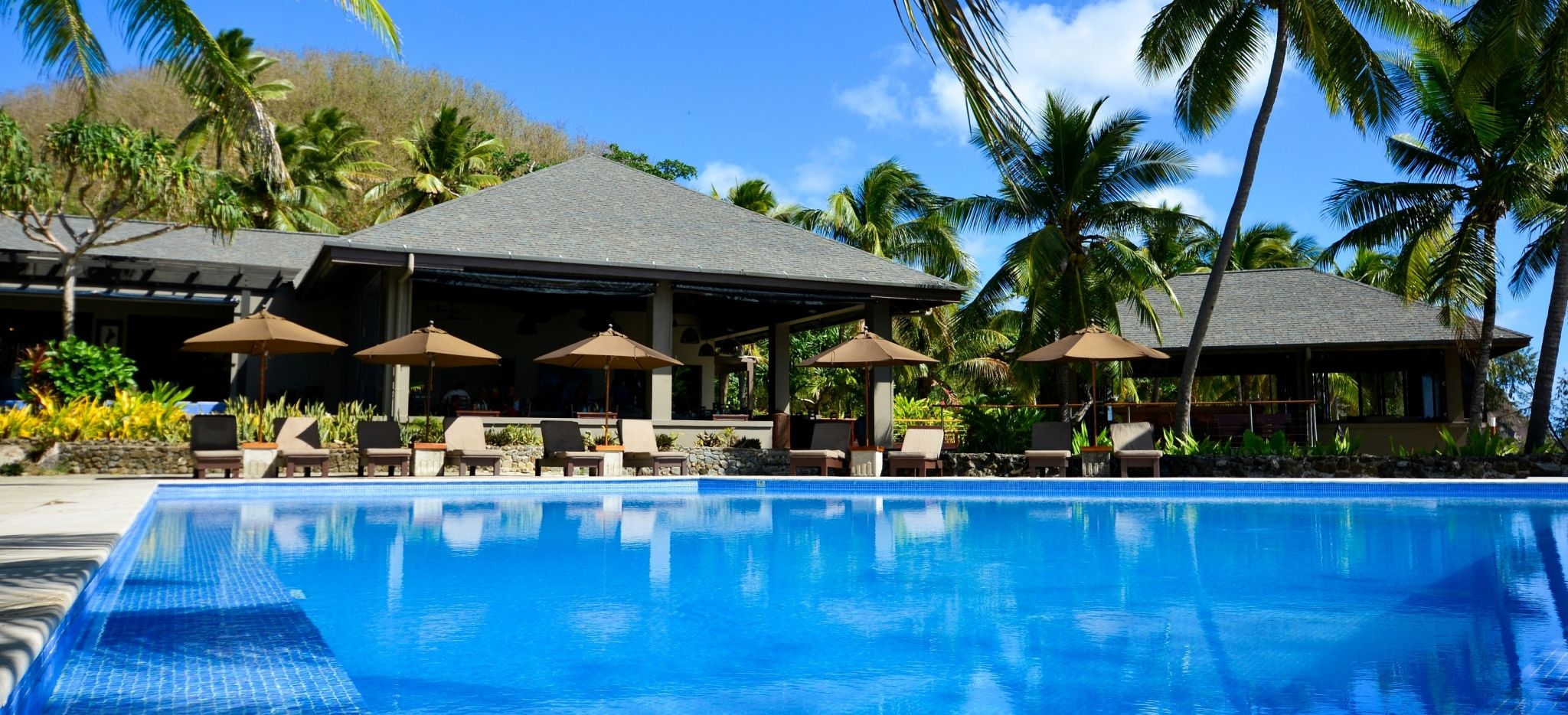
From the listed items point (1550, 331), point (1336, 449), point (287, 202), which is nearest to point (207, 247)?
point (287, 202)

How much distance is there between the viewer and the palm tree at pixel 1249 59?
17.2m

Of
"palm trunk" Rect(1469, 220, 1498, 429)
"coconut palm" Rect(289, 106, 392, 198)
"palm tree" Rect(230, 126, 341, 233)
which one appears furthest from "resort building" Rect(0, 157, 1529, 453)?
"coconut palm" Rect(289, 106, 392, 198)

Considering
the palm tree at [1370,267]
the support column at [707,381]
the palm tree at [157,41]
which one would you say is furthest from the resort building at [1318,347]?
the palm tree at [157,41]

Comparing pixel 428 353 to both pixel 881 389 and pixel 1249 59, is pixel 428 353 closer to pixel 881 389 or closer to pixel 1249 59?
pixel 881 389

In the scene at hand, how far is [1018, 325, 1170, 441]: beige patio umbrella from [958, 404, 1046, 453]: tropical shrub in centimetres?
118

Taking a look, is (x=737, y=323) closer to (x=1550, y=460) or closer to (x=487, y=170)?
(x=1550, y=460)

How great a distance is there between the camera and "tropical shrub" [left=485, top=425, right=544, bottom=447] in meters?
16.8

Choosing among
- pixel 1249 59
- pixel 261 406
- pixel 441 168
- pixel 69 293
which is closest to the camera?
pixel 261 406

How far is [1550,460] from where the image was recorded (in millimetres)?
15359

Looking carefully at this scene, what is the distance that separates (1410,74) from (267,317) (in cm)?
1984

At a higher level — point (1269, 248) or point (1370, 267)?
point (1269, 248)

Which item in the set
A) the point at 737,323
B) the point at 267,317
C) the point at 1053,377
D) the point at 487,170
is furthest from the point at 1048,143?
the point at 487,170

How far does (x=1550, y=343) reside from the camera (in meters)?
16.5

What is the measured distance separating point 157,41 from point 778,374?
15.9m
